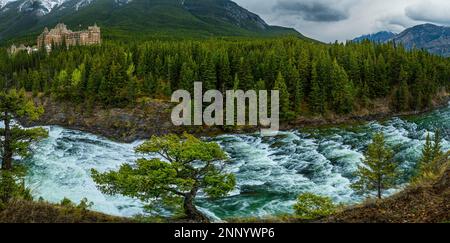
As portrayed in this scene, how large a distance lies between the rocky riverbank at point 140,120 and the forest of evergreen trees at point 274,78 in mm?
2552

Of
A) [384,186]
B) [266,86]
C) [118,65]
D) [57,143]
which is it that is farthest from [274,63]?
[384,186]

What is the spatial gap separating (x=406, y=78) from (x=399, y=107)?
11.1m

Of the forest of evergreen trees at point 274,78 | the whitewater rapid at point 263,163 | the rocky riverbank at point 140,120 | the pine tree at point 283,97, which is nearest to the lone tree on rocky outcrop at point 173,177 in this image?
the whitewater rapid at point 263,163

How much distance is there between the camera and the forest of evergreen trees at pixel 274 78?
347 feet

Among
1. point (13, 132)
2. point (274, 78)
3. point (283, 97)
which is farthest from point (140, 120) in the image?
A: point (13, 132)

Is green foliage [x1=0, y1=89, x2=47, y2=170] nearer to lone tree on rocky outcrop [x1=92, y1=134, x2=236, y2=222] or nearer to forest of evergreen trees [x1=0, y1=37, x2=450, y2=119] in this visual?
lone tree on rocky outcrop [x1=92, y1=134, x2=236, y2=222]

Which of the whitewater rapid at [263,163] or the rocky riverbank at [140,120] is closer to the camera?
the whitewater rapid at [263,163]

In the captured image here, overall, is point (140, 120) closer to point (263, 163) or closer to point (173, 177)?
point (263, 163)

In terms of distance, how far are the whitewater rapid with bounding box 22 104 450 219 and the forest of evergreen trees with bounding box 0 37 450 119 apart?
13163 mm

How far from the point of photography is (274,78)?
11138 centimetres

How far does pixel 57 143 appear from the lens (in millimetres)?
79875

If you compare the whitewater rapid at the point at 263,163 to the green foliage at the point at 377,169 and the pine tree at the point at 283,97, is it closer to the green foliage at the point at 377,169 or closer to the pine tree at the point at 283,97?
the green foliage at the point at 377,169

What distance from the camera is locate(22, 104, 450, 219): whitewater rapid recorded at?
1823 inches

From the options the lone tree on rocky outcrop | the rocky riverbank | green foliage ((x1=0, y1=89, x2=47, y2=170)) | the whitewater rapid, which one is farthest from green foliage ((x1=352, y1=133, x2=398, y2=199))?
the rocky riverbank
